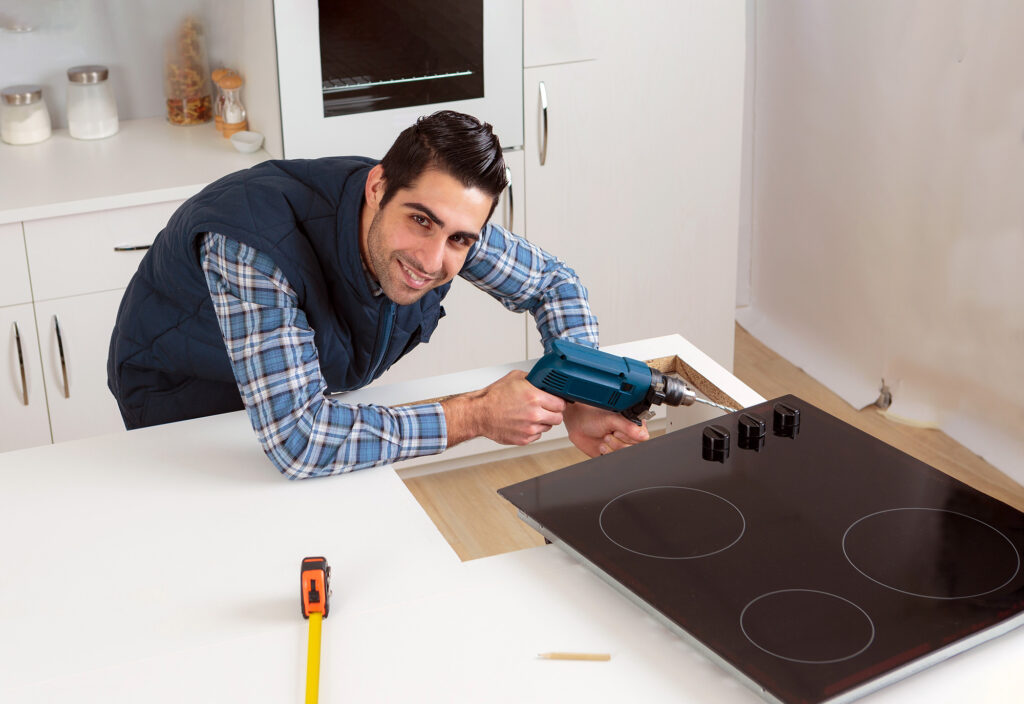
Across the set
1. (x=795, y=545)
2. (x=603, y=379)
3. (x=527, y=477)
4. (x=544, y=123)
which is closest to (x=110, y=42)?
(x=544, y=123)

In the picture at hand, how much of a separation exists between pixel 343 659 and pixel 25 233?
1.79m

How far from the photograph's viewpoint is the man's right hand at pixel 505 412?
1630mm

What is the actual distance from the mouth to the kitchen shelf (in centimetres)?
122

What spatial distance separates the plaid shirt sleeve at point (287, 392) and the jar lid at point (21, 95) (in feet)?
5.25

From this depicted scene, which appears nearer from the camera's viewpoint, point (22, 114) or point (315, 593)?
point (315, 593)

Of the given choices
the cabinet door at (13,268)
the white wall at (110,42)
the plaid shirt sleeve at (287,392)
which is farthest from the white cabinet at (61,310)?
the plaid shirt sleeve at (287,392)

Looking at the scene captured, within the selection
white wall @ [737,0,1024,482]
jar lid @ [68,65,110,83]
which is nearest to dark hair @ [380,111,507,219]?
jar lid @ [68,65,110,83]

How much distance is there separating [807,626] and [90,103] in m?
2.45

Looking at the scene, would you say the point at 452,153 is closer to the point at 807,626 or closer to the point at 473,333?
the point at 807,626

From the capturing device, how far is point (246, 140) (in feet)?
9.46

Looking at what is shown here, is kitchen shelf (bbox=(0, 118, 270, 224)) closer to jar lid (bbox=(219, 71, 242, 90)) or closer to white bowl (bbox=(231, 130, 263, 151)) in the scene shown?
white bowl (bbox=(231, 130, 263, 151))

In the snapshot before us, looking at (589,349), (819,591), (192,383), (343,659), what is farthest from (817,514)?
(192,383)

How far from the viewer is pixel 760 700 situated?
1152 mm

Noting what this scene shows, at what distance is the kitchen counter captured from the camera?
1.19 meters
